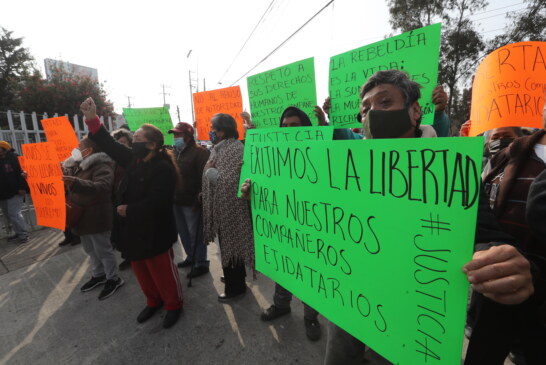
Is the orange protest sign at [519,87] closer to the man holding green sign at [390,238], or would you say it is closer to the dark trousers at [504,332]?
the man holding green sign at [390,238]

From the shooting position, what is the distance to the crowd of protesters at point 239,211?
35.5 inches

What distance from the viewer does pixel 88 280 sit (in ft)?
10.9

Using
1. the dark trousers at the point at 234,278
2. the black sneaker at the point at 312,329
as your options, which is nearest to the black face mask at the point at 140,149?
the dark trousers at the point at 234,278

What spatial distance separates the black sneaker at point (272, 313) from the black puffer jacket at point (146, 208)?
1.12 meters

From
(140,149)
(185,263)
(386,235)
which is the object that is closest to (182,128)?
(140,149)

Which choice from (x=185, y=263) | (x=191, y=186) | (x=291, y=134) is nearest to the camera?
(x=291, y=134)

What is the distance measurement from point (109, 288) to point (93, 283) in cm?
32

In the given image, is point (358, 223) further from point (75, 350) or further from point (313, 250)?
point (75, 350)

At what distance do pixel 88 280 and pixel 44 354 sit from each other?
1.25 meters

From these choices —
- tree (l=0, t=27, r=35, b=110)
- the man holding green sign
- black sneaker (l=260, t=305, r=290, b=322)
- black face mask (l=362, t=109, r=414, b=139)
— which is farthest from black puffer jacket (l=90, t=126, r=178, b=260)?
tree (l=0, t=27, r=35, b=110)

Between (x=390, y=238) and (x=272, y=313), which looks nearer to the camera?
(x=390, y=238)

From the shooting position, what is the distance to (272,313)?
2.42m

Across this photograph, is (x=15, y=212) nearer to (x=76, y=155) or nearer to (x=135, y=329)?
(x=76, y=155)

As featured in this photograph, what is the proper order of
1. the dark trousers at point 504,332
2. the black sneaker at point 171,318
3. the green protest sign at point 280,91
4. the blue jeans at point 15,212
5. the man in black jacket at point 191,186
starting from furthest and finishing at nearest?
the blue jeans at point 15,212 < the man in black jacket at point 191,186 < the green protest sign at point 280,91 < the black sneaker at point 171,318 < the dark trousers at point 504,332
